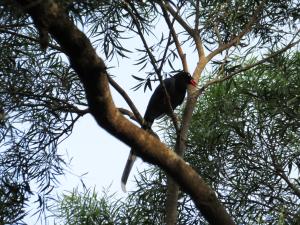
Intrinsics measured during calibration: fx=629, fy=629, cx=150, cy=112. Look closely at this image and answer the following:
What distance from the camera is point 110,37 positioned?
8.85 feet

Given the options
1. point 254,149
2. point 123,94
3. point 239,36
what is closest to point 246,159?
point 254,149

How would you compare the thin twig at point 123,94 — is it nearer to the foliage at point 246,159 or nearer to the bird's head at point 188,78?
the bird's head at point 188,78

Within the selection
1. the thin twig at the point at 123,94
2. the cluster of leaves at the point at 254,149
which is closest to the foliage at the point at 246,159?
the cluster of leaves at the point at 254,149

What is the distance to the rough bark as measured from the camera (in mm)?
1422

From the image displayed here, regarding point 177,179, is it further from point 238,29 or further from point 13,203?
point 238,29

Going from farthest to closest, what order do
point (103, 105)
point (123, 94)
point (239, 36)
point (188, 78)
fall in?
point (188, 78) < point (239, 36) < point (123, 94) < point (103, 105)

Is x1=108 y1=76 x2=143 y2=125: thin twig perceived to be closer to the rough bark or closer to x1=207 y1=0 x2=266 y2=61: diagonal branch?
the rough bark

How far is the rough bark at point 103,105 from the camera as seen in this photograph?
142cm

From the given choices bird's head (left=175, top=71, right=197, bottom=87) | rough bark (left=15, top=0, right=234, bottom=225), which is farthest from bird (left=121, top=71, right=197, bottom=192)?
rough bark (left=15, top=0, right=234, bottom=225)

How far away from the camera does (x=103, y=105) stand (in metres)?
1.55

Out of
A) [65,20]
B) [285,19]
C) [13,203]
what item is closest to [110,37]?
[13,203]

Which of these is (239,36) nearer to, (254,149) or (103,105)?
(254,149)

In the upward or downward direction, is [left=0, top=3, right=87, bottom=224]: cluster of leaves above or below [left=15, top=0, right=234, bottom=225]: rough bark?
above

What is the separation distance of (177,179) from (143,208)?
1.77 m
